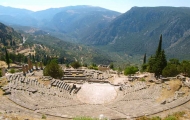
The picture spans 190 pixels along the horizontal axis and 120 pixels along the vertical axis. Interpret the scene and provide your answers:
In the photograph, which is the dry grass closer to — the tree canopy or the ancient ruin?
the ancient ruin

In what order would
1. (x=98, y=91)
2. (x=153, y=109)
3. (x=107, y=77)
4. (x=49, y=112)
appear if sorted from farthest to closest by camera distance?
(x=107, y=77), (x=98, y=91), (x=153, y=109), (x=49, y=112)

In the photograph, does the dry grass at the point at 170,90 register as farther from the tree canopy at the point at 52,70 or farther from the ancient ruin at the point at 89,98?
the tree canopy at the point at 52,70

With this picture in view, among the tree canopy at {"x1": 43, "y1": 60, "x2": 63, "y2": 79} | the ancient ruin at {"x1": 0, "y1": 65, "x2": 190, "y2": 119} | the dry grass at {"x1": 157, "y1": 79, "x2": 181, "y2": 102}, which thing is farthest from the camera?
the tree canopy at {"x1": 43, "y1": 60, "x2": 63, "y2": 79}

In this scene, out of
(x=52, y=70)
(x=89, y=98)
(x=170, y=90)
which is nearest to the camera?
(x=170, y=90)

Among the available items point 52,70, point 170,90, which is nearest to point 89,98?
point 170,90

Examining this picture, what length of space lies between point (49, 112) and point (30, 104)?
4412 millimetres

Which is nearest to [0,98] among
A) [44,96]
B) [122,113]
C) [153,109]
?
[44,96]

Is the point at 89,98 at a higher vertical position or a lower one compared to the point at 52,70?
lower

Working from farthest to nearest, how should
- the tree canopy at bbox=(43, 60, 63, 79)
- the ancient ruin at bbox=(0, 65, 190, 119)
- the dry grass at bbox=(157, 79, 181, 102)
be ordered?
the tree canopy at bbox=(43, 60, 63, 79)
the dry grass at bbox=(157, 79, 181, 102)
the ancient ruin at bbox=(0, 65, 190, 119)

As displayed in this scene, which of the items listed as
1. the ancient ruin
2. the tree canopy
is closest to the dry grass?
the ancient ruin

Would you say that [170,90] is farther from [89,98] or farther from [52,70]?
[52,70]

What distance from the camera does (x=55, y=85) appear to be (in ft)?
148

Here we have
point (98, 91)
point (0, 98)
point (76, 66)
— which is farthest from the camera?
point (76, 66)

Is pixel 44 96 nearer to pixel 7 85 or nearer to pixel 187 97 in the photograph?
pixel 7 85
